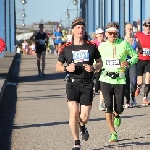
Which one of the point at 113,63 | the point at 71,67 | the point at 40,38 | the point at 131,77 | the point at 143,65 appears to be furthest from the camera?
the point at 40,38

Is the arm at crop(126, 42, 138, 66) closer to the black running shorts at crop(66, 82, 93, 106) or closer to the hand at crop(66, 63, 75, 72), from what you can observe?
the black running shorts at crop(66, 82, 93, 106)

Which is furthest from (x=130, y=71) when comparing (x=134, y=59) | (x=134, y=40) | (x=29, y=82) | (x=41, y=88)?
(x=29, y=82)

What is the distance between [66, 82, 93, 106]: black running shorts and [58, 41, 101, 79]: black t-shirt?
0.10 m

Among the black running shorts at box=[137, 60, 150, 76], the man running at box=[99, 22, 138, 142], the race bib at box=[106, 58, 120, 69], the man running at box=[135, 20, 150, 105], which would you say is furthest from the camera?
the black running shorts at box=[137, 60, 150, 76]

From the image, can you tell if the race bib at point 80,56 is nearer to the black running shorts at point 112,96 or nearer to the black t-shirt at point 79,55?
the black t-shirt at point 79,55

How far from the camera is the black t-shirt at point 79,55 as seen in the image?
750 centimetres

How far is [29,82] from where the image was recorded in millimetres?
19469

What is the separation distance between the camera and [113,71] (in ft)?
28.0

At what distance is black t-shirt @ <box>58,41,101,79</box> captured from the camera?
7500 mm

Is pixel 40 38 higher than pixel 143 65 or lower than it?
higher

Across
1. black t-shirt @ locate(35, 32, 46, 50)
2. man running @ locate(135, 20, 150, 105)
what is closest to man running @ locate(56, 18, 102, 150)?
man running @ locate(135, 20, 150, 105)

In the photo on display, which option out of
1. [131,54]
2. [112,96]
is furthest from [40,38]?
[112,96]

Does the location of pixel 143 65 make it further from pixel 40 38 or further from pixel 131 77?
pixel 40 38

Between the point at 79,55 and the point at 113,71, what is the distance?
1169 millimetres
